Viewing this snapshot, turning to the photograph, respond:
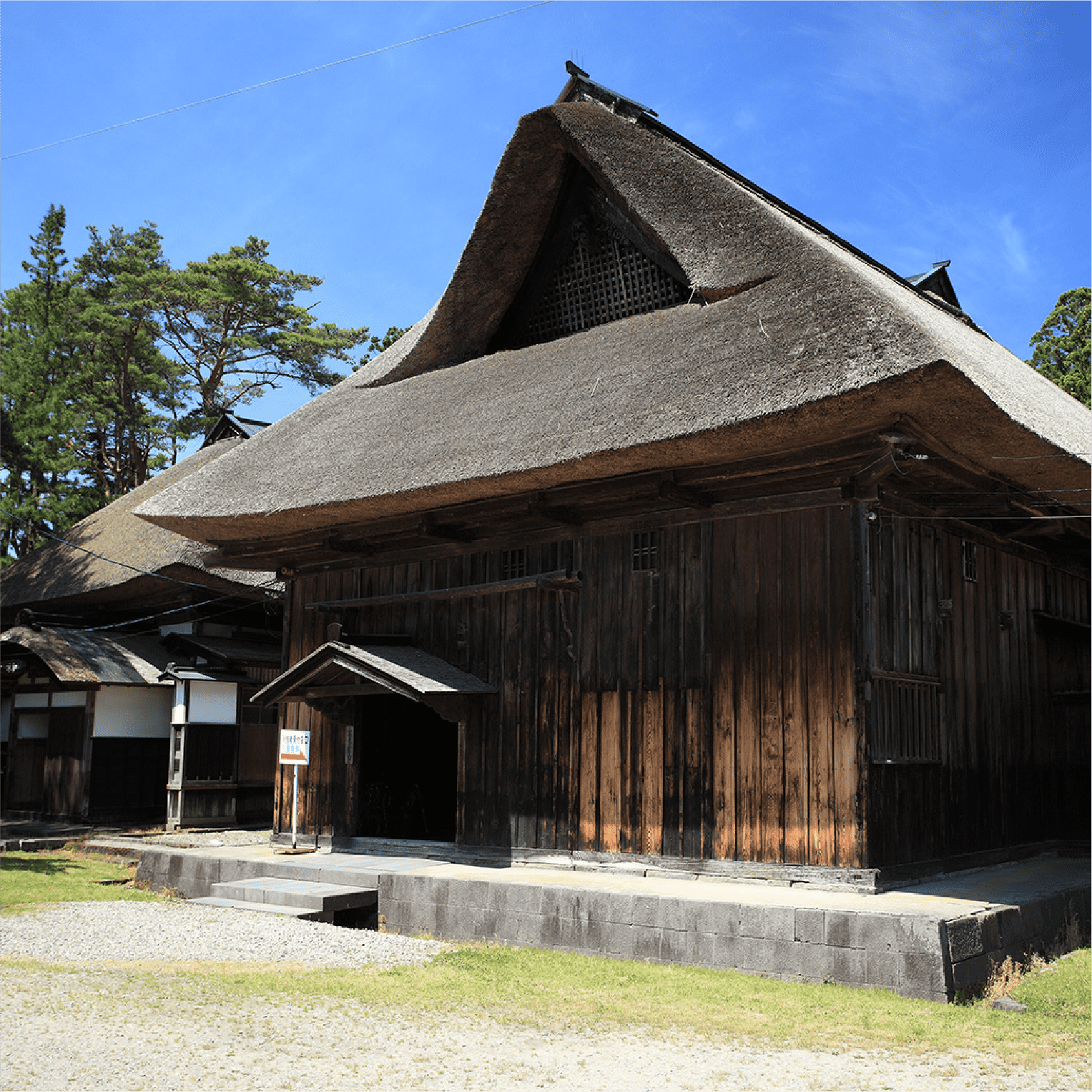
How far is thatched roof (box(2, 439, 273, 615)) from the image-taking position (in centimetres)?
1689

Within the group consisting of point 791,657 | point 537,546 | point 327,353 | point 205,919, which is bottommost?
point 205,919

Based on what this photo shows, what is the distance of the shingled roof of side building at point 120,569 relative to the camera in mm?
16891

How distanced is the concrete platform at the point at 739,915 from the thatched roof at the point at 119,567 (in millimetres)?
6831

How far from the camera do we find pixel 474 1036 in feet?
18.6

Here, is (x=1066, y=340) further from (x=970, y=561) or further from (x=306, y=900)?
(x=306, y=900)

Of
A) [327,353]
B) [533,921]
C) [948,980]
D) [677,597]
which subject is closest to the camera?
[948,980]

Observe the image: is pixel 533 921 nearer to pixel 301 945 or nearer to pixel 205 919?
pixel 301 945

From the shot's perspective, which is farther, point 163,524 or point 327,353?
point 327,353

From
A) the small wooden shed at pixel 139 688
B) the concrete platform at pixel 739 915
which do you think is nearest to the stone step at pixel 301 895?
the concrete platform at pixel 739 915

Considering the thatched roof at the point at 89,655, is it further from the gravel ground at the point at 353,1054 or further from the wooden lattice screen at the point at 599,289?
the gravel ground at the point at 353,1054

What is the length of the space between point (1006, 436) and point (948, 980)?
4108 millimetres

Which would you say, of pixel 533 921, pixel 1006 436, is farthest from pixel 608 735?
pixel 1006 436

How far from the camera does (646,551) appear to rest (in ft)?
34.1

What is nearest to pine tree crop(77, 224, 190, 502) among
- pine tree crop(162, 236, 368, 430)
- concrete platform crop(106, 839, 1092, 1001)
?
pine tree crop(162, 236, 368, 430)
